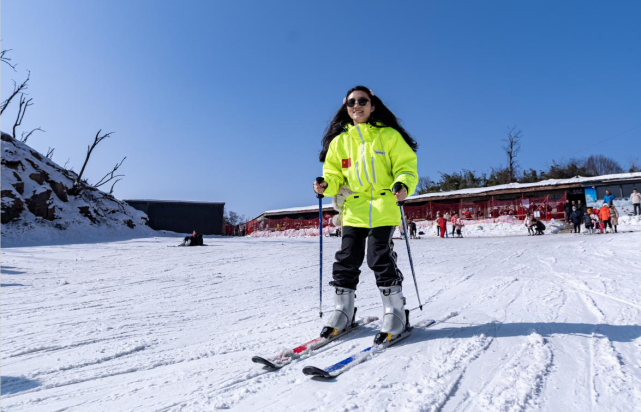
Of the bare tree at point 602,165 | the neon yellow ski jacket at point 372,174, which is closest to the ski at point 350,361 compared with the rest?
the neon yellow ski jacket at point 372,174

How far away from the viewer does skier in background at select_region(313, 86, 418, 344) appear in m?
2.20

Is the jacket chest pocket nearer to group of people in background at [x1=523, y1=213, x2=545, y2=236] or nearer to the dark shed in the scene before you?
group of people in background at [x1=523, y1=213, x2=545, y2=236]

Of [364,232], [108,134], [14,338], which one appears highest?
[108,134]

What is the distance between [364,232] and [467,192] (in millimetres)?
27756

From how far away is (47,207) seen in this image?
16.1 meters

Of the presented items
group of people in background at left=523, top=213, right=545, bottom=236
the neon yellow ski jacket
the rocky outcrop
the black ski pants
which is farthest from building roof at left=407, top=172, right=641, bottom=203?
the black ski pants

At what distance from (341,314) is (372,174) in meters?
0.94

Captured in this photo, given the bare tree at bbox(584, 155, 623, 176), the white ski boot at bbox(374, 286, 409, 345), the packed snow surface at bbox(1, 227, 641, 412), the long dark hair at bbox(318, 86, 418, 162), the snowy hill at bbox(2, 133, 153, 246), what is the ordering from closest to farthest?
1. the packed snow surface at bbox(1, 227, 641, 412)
2. the white ski boot at bbox(374, 286, 409, 345)
3. the long dark hair at bbox(318, 86, 418, 162)
4. the snowy hill at bbox(2, 133, 153, 246)
5. the bare tree at bbox(584, 155, 623, 176)

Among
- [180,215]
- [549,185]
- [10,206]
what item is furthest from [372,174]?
[549,185]

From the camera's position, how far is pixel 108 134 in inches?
878

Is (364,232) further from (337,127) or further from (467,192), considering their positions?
(467,192)

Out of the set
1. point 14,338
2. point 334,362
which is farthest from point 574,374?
point 14,338

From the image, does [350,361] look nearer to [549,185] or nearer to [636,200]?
[636,200]

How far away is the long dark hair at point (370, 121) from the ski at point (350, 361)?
138cm
